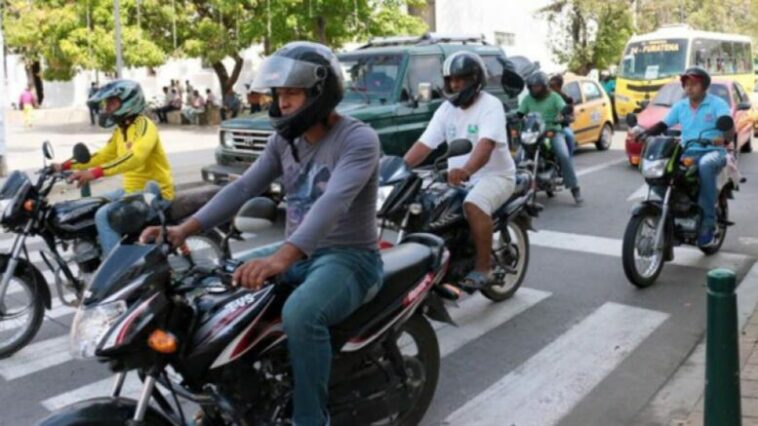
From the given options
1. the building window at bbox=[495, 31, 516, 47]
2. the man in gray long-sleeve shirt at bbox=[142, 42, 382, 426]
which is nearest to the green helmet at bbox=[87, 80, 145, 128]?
the man in gray long-sleeve shirt at bbox=[142, 42, 382, 426]

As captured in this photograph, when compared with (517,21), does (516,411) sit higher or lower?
lower

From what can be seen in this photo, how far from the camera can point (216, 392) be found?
9.99ft

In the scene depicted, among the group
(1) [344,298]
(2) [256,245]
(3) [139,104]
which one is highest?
(3) [139,104]

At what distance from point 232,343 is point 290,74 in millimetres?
1021

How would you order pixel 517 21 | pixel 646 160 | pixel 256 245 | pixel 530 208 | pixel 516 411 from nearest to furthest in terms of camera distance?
pixel 516 411 → pixel 530 208 → pixel 646 160 → pixel 256 245 → pixel 517 21

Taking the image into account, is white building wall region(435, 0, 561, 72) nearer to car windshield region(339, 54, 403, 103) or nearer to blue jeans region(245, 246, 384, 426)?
car windshield region(339, 54, 403, 103)

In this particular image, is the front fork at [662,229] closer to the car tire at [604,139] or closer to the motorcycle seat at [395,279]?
the motorcycle seat at [395,279]

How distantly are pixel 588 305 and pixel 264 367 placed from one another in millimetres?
3846

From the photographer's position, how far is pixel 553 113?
1108cm

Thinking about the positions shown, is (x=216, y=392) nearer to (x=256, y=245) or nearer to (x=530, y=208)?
(x=530, y=208)

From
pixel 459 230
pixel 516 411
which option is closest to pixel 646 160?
pixel 459 230

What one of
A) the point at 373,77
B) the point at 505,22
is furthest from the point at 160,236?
the point at 505,22

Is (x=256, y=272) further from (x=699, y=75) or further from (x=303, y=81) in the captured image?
(x=699, y=75)

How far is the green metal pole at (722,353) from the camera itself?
9.73 ft
